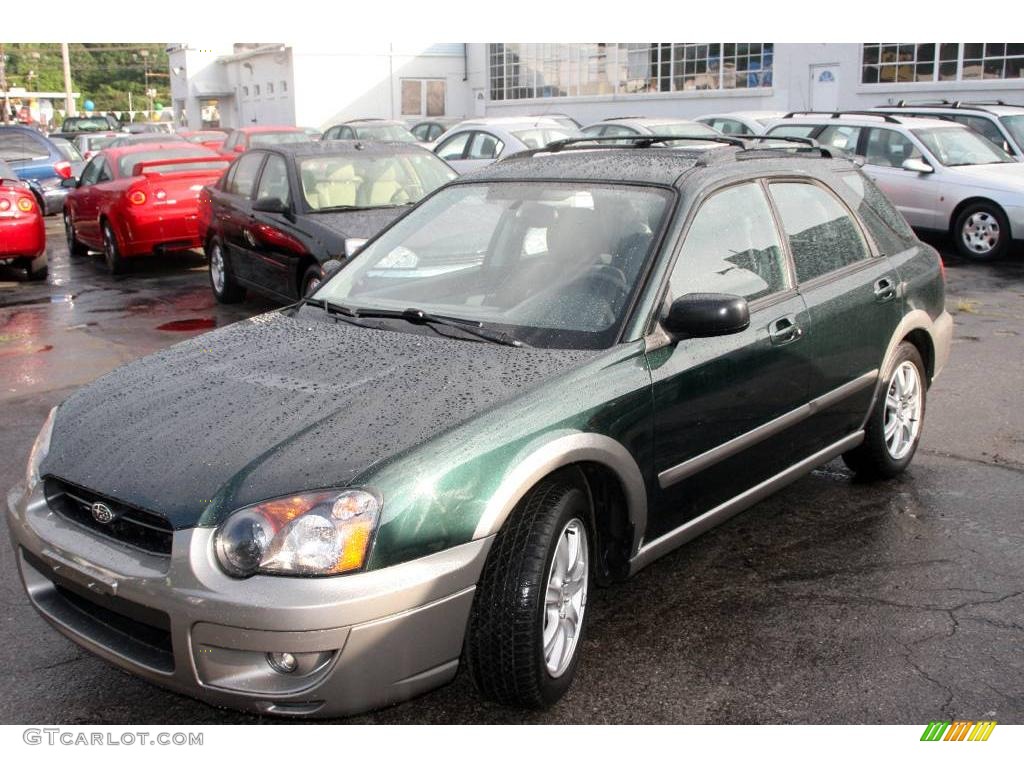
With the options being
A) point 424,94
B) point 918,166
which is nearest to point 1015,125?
point 918,166

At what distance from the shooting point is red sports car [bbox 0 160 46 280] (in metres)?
12.1

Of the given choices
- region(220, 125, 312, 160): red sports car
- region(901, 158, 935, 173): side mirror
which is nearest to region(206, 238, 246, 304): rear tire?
region(901, 158, 935, 173): side mirror

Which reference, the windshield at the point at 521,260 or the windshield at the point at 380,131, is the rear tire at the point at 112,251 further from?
the windshield at the point at 380,131

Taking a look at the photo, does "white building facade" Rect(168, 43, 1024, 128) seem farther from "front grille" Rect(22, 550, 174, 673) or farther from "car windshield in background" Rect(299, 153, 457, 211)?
"front grille" Rect(22, 550, 174, 673)

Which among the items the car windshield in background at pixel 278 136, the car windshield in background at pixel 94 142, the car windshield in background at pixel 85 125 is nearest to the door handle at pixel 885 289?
the car windshield in background at pixel 278 136

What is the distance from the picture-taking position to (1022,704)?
3.35m

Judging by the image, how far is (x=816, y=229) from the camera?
15.5ft

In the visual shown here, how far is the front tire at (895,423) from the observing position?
5.13 m

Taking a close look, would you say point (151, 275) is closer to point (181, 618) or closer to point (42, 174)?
point (42, 174)

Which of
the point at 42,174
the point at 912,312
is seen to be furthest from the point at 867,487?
the point at 42,174

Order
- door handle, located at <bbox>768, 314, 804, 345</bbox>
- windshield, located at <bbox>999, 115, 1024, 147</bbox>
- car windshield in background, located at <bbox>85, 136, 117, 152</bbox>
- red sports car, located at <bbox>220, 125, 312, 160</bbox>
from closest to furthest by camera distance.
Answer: door handle, located at <bbox>768, 314, 804, 345</bbox> < windshield, located at <bbox>999, 115, 1024, 147</bbox> < red sports car, located at <bbox>220, 125, 312, 160</bbox> < car windshield in background, located at <bbox>85, 136, 117, 152</bbox>

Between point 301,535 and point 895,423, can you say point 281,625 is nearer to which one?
point 301,535

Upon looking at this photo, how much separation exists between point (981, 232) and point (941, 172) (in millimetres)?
856

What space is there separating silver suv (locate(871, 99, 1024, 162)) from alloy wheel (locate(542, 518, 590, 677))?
496 inches
